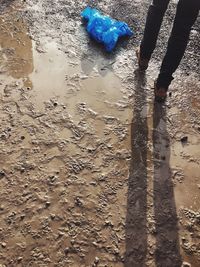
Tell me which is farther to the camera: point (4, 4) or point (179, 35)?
point (4, 4)

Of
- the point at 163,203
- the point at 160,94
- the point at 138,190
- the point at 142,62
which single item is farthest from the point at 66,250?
the point at 142,62

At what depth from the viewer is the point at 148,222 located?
247 cm

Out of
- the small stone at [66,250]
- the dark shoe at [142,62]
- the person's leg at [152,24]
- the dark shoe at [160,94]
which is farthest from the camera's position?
the dark shoe at [142,62]

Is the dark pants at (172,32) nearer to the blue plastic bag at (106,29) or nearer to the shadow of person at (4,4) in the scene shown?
the blue plastic bag at (106,29)

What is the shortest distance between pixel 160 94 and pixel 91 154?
103 centimetres

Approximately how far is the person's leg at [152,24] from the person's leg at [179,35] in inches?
13.4

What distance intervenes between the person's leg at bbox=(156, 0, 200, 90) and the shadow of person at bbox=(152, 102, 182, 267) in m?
0.41

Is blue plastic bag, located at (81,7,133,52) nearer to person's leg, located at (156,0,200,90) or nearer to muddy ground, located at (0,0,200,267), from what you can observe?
muddy ground, located at (0,0,200,267)

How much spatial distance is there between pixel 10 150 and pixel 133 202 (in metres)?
1.20

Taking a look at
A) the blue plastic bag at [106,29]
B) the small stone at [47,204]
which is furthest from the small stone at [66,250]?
the blue plastic bag at [106,29]

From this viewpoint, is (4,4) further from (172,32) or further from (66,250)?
(66,250)

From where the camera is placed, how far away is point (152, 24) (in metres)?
3.08

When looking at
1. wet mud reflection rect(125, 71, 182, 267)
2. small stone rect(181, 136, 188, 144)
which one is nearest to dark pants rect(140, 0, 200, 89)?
wet mud reflection rect(125, 71, 182, 267)

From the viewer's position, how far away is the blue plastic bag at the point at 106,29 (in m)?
3.76
